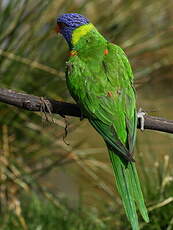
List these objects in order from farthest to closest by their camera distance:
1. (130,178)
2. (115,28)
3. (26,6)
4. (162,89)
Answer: (162,89) → (115,28) → (26,6) → (130,178)


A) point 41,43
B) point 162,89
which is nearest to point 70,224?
point 41,43

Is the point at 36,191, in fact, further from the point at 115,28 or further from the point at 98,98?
the point at 98,98

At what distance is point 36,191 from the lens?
337 cm

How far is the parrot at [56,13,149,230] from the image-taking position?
5.57 feet

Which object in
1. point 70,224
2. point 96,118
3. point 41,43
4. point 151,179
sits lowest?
point 70,224

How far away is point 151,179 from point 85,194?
756 mm

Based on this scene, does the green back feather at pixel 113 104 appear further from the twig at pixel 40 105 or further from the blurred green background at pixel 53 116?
the blurred green background at pixel 53 116

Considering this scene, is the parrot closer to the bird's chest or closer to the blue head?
the bird's chest

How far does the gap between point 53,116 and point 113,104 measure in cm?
137

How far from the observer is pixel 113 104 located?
183 centimetres

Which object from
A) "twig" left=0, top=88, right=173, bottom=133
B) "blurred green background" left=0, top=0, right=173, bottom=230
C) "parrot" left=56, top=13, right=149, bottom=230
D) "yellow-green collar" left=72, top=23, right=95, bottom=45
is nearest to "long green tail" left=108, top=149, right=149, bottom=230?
"parrot" left=56, top=13, right=149, bottom=230

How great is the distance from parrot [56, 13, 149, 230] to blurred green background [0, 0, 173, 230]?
0.96 m

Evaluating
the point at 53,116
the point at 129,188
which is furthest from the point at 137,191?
the point at 53,116

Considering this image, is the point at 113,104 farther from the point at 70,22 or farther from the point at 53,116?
the point at 53,116
